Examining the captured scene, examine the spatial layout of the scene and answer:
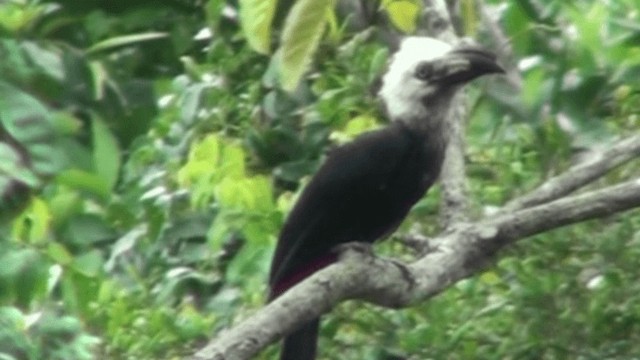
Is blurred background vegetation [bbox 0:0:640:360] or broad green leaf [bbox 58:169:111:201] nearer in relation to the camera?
broad green leaf [bbox 58:169:111:201]

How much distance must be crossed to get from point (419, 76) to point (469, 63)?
1.10 ft

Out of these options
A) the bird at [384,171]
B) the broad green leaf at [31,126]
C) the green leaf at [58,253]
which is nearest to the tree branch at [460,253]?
the bird at [384,171]

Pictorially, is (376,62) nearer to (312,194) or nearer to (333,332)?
(312,194)

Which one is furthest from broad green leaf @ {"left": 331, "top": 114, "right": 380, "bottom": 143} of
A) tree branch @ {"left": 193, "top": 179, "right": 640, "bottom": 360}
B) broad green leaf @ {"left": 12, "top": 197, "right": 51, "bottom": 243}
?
broad green leaf @ {"left": 12, "top": 197, "right": 51, "bottom": 243}

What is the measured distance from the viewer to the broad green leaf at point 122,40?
151 centimetres

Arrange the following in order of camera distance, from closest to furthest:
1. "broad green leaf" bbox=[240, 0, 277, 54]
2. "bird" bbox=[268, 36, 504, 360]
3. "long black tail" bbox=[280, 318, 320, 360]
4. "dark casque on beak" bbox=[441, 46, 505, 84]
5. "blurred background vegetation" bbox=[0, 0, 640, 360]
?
1. "broad green leaf" bbox=[240, 0, 277, 54]
2. "blurred background vegetation" bbox=[0, 0, 640, 360]
3. "long black tail" bbox=[280, 318, 320, 360]
4. "dark casque on beak" bbox=[441, 46, 505, 84]
5. "bird" bbox=[268, 36, 504, 360]

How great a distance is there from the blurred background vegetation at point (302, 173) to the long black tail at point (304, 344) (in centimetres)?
4

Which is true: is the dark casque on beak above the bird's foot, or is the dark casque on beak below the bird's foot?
above

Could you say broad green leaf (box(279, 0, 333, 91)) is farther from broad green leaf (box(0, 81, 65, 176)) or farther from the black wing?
the black wing

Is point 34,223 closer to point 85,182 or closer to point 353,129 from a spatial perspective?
point 85,182

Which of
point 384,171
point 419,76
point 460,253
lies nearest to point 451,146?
point 384,171

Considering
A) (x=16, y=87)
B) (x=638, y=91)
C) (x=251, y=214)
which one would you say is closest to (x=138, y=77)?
(x=16, y=87)

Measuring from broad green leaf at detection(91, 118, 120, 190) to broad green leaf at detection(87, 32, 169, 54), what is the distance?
0.18m

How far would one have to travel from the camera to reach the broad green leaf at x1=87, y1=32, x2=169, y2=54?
1507mm
